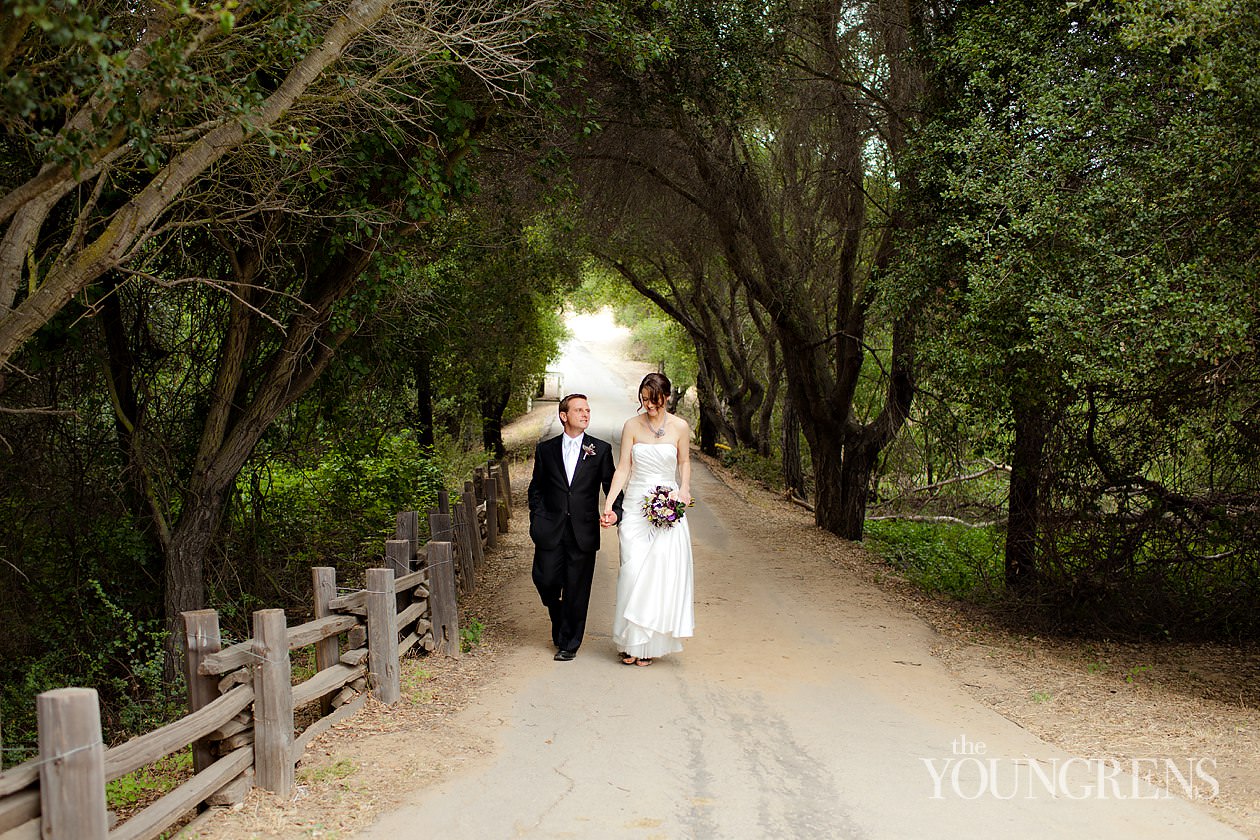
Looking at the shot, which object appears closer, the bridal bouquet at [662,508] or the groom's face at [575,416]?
the bridal bouquet at [662,508]

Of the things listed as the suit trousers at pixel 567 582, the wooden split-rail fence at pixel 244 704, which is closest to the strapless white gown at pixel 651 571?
the suit trousers at pixel 567 582

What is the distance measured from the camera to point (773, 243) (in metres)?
16.3

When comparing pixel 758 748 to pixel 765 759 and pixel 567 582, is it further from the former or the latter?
pixel 567 582

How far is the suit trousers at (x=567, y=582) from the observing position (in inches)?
319

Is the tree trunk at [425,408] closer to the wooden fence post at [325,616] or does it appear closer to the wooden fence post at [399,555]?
the wooden fence post at [399,555]

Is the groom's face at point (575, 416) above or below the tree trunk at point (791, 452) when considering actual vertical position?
above

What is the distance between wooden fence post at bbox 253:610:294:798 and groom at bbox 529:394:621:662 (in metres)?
2.85

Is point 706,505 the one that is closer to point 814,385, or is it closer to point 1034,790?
point 814,385

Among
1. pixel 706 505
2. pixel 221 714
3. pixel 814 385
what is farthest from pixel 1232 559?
pixel 706 505

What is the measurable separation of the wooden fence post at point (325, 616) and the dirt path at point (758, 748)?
0.28m

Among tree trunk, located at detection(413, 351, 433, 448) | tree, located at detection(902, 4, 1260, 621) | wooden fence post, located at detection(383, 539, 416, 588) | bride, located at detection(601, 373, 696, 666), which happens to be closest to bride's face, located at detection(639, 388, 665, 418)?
bride, located at detection(601, 373, 696, 666)

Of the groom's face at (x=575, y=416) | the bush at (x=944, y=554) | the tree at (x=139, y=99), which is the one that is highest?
the tree at (x=139, y=99)

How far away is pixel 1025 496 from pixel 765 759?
701 cm

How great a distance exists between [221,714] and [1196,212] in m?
7.68
